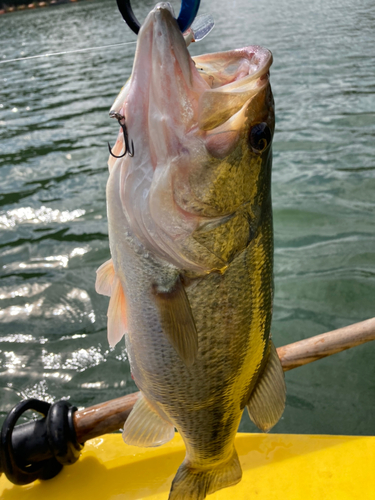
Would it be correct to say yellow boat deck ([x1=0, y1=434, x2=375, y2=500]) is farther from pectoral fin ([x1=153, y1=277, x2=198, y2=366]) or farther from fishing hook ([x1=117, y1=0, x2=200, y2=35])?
fishing hook ([x1=117, y1=0, x2=200, y2=35])

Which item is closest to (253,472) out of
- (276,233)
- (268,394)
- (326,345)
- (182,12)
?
(326,345)

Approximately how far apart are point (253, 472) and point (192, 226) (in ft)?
5.48

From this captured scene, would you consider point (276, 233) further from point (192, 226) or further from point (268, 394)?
point (192, 226)

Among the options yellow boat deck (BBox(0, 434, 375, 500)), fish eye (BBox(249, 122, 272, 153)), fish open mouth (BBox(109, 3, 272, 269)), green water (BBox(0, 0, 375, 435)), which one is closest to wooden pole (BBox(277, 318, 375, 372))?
yellow boat deck (BBox(0, 434, 375, 500))

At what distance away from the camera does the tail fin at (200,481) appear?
196 centimetres

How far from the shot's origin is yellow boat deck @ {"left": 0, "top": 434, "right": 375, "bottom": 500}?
2.36 meters

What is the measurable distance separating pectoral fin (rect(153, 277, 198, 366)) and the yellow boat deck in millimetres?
1289

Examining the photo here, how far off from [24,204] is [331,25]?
49.8 ft

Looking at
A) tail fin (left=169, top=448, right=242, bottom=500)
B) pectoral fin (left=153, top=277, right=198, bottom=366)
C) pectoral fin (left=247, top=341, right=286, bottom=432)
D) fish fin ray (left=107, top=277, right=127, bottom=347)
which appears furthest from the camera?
tail fin (left=169, top=448, right=242, bottom=500)

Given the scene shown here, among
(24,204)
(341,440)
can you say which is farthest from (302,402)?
(24,204)

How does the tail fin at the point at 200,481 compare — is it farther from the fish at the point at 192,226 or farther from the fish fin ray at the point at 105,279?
the fish fin ray at the point at 105,279

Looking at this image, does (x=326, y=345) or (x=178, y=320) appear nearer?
(x=178, y=320)

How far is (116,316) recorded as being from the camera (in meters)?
1.69

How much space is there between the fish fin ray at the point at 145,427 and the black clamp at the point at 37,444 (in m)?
0.77
